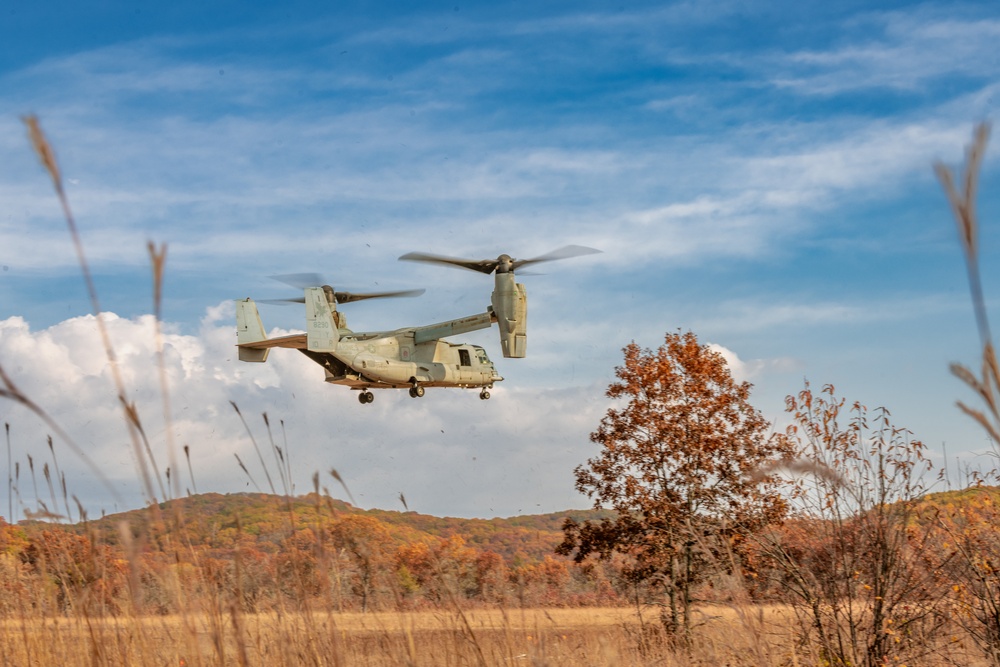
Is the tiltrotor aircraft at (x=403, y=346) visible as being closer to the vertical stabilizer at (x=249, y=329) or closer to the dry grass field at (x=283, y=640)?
the vertical stabilizer at (x=249, y=329)

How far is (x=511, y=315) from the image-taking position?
34500 mm

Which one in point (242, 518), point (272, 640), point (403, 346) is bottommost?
point (272, 640)

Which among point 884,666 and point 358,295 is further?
point 358,295

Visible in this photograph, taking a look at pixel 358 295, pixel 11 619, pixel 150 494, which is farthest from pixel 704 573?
pixel 358 295

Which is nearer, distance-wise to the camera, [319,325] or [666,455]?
[666,455]

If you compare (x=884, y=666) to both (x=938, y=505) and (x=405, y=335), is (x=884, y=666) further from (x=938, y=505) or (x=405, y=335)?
(x=405, y=335)

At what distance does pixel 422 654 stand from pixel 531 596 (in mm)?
3101

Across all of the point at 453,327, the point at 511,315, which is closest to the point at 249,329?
the point at 453,327

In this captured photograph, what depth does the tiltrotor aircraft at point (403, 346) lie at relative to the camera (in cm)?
3366

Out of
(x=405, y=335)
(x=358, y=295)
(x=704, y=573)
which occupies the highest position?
(x=358, y=295)

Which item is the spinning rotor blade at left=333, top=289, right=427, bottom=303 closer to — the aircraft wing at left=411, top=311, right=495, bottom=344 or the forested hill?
the aircraft wing at left=411, top=311, right=495, bottom=344

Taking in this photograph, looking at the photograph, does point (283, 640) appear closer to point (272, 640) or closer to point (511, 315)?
point (272, 640)

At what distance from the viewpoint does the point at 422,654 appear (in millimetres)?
7316

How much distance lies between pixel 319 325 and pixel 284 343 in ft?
6.00
